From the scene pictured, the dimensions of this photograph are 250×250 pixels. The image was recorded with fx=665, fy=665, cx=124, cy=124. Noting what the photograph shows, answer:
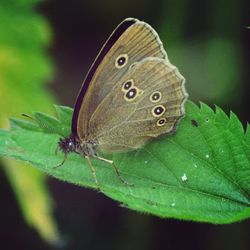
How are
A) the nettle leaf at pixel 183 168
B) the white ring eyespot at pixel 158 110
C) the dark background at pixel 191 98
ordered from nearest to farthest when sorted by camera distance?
1. the nettle leaf at pixel 183 168
2. the white ring eyespot at pixel 158 110
3. the dark background at pixel 191 98

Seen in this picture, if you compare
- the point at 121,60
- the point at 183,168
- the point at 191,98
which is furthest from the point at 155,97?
the point at 191,98

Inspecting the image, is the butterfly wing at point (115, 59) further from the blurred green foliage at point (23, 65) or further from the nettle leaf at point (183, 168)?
the blurred green foliage at point (23, 65)

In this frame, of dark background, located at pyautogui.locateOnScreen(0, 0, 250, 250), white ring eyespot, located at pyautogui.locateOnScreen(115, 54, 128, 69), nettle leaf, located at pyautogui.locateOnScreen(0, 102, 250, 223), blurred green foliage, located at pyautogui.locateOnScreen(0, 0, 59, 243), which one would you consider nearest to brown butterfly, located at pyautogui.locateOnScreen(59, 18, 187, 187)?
white ring eyespot, located at pyautogui.locateOnScreen(115, 54, 128, 69)

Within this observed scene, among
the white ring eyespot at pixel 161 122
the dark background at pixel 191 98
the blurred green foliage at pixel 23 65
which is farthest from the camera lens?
the dark background at pixel 191 98

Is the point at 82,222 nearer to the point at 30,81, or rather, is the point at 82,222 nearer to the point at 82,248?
the point at 82,248

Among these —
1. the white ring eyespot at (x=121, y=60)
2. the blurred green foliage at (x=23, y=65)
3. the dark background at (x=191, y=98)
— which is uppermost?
the white ring eyespot at (x=121, y=60)

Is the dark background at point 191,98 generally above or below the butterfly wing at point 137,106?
below

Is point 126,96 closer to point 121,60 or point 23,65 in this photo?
point 121,60

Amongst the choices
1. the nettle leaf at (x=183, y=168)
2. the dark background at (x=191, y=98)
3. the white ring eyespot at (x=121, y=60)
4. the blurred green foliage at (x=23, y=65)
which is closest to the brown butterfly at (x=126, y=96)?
the white ring eyespot at (x=121, y=60)
